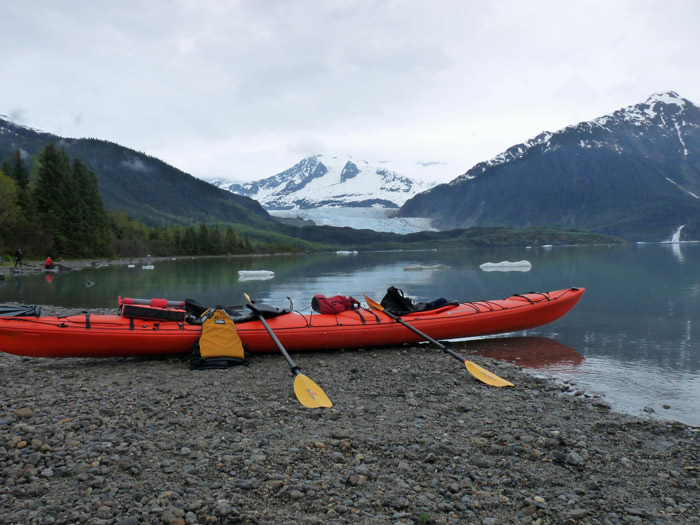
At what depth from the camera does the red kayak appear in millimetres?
7984

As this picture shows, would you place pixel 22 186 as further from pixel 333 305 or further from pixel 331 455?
pixel 331 455

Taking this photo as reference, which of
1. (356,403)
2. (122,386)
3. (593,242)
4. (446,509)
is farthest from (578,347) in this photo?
(593,242)

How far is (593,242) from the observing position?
148875mm

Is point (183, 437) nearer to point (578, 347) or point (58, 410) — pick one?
point (58, 410)

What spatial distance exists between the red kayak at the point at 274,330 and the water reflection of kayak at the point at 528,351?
0.36 m

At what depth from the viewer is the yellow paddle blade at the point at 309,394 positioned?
20.1 ft

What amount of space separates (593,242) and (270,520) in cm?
16434

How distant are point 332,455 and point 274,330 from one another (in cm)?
466

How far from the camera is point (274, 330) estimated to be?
9.03 m

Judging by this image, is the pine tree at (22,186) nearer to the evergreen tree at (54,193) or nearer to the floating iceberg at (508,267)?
the evergreen tree at (54,193)

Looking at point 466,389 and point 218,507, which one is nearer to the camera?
point 218,507

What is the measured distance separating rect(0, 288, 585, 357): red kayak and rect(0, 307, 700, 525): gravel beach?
799 mm

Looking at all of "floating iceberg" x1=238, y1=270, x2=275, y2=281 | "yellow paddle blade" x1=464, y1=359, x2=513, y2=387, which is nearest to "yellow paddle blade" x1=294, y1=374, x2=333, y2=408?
"yellow paddle blade" x1=464, y1=359, x2=513, y2=387

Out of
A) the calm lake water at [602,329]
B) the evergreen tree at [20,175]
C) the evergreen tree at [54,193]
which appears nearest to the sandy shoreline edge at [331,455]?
the calm lake water at [602,329]
